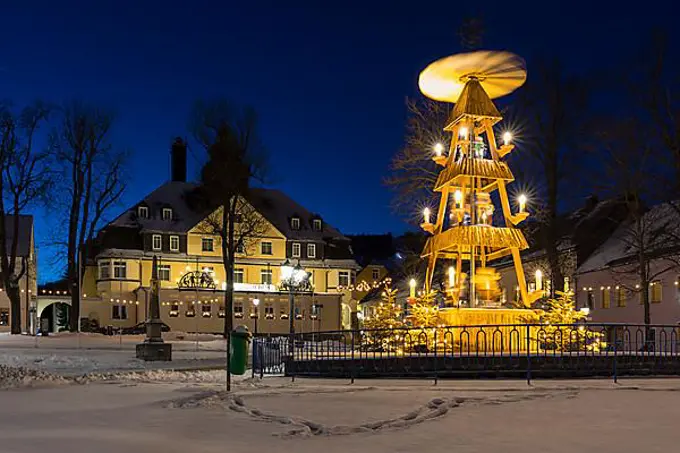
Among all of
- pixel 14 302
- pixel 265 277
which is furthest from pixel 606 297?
pixel 14 302

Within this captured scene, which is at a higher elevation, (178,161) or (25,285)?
(178,161)

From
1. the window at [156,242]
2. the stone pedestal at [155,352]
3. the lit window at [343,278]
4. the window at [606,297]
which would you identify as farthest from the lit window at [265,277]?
the stone pedestal at [155,352]

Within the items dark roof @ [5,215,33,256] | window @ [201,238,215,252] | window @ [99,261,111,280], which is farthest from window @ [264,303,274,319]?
dark roof @ [5,215,33,256]

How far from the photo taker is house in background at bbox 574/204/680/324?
36.6 meters

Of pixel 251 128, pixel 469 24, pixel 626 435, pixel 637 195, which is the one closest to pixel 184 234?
pixel 251 128

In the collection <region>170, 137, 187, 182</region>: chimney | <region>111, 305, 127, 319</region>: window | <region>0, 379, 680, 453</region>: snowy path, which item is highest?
<region>170, 137, 187, 182</region>: chimney

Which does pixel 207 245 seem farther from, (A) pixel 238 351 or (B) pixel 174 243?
(A) pixel 238 351

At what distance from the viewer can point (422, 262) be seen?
108ft

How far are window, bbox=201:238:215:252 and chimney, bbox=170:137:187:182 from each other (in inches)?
343

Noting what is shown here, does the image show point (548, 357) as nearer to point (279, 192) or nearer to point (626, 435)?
point (626, 435)

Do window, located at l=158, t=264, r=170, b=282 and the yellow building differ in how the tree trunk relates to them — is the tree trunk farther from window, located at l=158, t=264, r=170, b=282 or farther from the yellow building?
window, located at l=158, t=264, r=170, b=282

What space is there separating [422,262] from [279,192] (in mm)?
38925

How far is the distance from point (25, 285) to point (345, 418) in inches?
2285

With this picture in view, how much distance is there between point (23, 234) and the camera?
2457 inches
